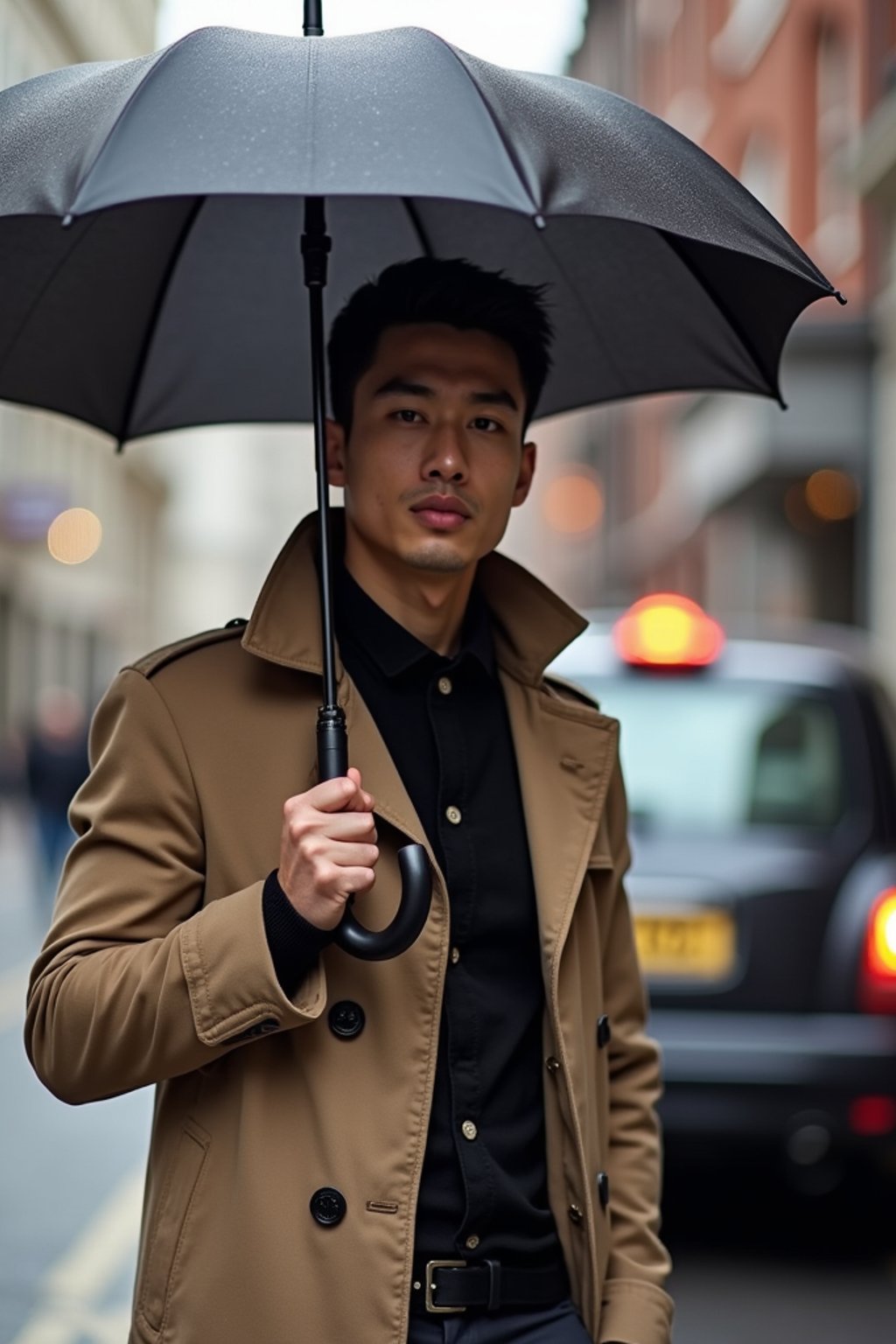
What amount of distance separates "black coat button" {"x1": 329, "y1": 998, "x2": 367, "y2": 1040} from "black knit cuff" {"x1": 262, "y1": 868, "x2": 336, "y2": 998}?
11cm

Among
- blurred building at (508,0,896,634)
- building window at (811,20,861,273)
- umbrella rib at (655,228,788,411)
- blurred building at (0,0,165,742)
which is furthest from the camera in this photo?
blurred building at (0,0,165,742)

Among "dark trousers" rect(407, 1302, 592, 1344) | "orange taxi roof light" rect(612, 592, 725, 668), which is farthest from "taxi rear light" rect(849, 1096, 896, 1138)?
"dark trousers" rect(407, 1302, 592, 1344)

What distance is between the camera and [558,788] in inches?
107

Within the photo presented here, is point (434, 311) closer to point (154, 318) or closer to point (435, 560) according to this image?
point (435, 560)

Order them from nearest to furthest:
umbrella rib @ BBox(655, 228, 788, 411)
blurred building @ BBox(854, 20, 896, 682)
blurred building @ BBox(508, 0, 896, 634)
Result: umbrella rib @ BBox(655, 228, 788, 411), blurred building @ BBox(854, 20, 896, 682), blurred building @ BBox(508, 0, 896, 634)

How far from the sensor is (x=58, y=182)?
231 cm

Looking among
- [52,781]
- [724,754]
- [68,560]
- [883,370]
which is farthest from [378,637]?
[68,560]

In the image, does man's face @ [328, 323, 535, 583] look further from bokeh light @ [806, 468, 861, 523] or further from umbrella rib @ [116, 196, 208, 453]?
bokeh light @ [806, 468, 861, 523]

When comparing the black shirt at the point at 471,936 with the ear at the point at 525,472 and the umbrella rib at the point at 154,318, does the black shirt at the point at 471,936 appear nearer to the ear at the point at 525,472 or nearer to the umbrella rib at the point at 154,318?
the ear at the point at 525,472

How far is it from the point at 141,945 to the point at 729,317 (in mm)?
1464

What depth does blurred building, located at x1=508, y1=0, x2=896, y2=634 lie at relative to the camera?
18375mm

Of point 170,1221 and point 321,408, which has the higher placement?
point 321,408

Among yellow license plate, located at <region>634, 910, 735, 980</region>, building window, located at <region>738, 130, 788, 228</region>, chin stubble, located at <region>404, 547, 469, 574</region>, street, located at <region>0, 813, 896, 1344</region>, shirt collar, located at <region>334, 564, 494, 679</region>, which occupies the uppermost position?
building window, located at <region>738, 130, 788, 228</region>

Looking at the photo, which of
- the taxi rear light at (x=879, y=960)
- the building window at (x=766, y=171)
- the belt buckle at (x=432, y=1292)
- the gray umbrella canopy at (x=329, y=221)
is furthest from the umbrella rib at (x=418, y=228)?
the building window at (x=766, y=171)
